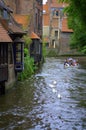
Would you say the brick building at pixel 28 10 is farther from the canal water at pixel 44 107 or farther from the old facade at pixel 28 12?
the canal water at pixel 44 107

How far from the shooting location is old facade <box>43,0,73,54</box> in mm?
91500

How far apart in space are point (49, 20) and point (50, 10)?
11.9ft

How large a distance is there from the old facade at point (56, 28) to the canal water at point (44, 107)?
59744 mm

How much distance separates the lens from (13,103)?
21.9 metres

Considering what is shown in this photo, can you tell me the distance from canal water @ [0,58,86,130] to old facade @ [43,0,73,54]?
5974 cm

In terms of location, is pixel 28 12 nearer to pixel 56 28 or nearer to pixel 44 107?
pixel 44 107

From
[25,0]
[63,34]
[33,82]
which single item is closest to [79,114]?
[33,82]

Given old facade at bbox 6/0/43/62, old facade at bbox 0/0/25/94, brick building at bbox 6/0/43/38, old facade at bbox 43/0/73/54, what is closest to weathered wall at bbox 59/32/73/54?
old facade at bbox 43/0/73/54

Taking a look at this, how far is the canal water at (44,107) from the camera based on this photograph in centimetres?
1663

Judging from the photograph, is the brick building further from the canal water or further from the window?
the window

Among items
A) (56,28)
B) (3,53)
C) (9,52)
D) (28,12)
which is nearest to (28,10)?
(28,12)

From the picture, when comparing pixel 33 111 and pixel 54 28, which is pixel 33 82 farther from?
pixel 54 28

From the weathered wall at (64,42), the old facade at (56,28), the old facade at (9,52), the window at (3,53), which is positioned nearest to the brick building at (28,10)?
the old facade at (9,52)

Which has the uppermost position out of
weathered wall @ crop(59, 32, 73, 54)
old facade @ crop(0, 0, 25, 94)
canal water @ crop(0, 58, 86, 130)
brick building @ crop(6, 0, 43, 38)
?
Result: brick building @ crop(6, 0, 43, 38)
